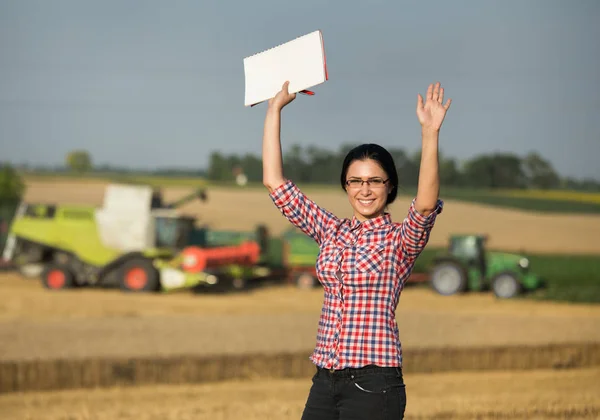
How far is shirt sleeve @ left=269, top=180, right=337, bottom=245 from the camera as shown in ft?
11.8

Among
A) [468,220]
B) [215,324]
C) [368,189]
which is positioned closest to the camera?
[368,189]

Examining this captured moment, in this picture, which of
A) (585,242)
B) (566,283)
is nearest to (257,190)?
(585,242)

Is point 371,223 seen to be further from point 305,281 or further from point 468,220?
point 468,220

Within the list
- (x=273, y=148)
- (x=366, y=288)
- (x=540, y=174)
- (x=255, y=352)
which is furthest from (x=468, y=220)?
(x=366, y=288)

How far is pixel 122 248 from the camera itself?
19.5 metres

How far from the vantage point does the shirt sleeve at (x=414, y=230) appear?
10.7ft

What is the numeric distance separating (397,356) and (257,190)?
42.7 m

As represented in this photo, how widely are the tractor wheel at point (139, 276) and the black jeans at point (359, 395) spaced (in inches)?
597

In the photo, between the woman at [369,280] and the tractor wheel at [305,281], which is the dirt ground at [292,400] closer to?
the woman at [369,280]

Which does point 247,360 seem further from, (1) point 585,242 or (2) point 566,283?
(1) point 585,242

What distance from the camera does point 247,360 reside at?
8.89 meters

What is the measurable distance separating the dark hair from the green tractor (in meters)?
15.8

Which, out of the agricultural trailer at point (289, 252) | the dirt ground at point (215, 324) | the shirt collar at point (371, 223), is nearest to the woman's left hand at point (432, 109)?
the shirt collar at point (371, 223)

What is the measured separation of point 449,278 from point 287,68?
16.3m
